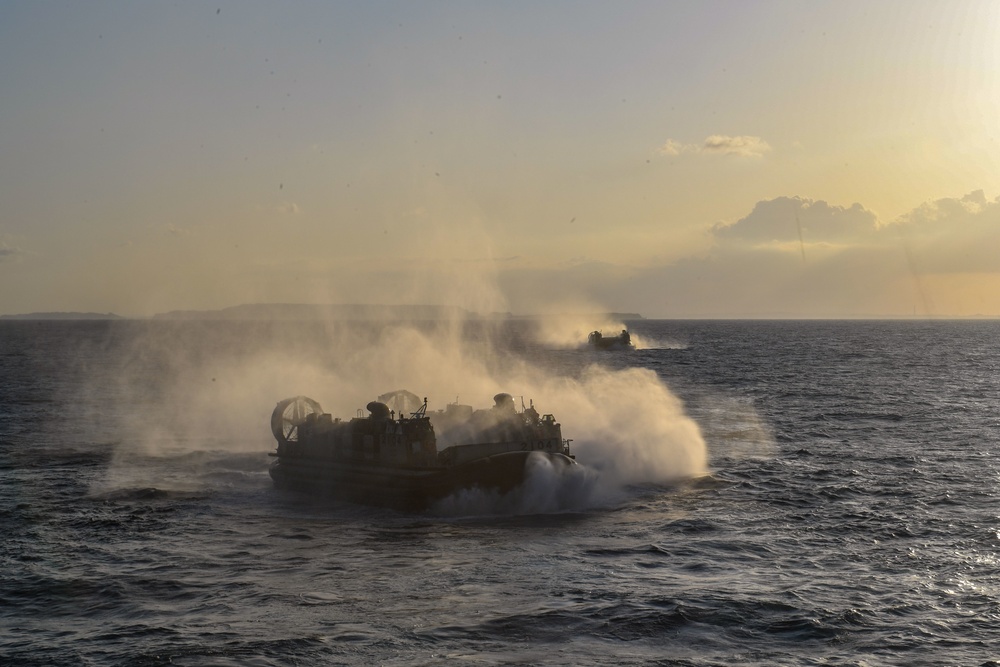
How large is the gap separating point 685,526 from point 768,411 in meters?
44.1

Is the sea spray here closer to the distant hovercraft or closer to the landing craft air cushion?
the landing craft air cushion

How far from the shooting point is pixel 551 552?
1211 inches

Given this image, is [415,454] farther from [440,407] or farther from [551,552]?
[440,407]

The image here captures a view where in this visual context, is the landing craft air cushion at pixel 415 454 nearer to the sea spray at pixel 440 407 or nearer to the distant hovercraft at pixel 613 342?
the sea spray at pixel 440 407

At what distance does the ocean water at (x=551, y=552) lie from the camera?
2253cm

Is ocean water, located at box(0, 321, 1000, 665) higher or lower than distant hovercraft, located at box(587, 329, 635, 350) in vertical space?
lower

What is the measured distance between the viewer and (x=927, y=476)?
1783 inches

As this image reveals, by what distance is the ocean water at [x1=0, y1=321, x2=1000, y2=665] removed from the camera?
73.9 ft

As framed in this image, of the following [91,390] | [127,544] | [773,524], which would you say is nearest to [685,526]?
[773,524]

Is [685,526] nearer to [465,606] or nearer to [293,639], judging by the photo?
[465,606]

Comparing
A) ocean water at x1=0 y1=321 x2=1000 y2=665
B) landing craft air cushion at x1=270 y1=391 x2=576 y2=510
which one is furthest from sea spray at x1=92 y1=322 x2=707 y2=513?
landing craft air cushion at x1=270 y1=391 x2=576 y2=510

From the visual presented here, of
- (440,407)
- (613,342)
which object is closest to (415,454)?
(440,407)

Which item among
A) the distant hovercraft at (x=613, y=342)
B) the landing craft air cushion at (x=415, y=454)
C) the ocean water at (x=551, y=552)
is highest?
the distant hovercraft at (x=613, y=342)

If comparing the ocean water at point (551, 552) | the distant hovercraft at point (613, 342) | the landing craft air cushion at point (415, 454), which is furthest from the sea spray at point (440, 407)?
the distant hovercraft at point (613, 342)
